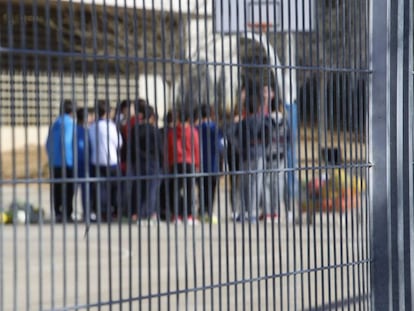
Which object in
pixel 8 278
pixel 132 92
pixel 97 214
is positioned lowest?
pixel 8 278

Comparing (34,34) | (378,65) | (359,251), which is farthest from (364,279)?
(34,34)

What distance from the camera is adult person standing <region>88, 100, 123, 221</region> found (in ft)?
15.5

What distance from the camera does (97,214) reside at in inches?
185

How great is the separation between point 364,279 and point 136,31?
2.28 metres

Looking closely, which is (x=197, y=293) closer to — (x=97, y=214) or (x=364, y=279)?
(x=97, y=214)

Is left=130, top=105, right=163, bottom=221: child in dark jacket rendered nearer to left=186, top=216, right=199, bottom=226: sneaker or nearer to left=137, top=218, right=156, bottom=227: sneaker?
left=137, top=218, right=156, bottom=227: sneaker

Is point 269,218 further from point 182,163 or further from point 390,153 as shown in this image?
point 390,153

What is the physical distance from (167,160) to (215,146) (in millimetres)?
362

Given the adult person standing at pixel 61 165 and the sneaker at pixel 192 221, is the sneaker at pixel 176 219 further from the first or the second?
the adult person standing at pixel 61 165

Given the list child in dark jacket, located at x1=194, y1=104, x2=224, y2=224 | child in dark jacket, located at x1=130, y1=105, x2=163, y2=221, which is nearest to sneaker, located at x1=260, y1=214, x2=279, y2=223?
child in dark jacket, located at x1=194, y1=104, x2=224, y2=224

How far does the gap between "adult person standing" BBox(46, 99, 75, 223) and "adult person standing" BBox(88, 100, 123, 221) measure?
0.33 ft

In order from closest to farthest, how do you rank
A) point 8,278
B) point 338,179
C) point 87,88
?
point 87,88 < point 338,179 < point 8,278


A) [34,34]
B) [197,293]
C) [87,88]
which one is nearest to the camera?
[34,34]

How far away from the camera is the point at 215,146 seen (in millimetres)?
5375
